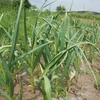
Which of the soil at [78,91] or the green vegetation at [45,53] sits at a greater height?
the green vegetation at [45,53]

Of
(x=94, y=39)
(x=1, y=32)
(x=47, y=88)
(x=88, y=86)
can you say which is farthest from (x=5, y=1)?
(x=47, y=88)

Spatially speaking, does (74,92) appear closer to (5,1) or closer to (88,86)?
(88,86)

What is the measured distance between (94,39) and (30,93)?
68cm

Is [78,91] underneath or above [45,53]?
underneath

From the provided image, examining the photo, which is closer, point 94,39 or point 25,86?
point 25,86

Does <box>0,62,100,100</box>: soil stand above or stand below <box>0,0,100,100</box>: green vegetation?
below

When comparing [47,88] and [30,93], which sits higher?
[47,88]

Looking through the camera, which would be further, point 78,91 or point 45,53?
point 78,91

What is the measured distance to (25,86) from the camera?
837 millimetres

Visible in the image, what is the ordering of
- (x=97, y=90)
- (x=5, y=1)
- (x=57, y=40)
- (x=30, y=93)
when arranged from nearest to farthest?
1. (x=57, y=40)
2. (x=30, y=93)
3. (x=97, y=90)
4. (x=5, y=1)

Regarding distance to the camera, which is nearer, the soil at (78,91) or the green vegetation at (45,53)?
the green vegetation at (45,53)

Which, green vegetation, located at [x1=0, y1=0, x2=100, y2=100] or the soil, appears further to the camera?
the soil

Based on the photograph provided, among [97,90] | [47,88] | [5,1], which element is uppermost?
[5,1]

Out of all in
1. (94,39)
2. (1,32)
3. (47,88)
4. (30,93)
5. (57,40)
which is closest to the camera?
(47,88)
